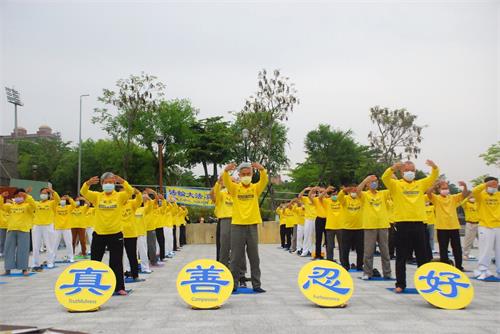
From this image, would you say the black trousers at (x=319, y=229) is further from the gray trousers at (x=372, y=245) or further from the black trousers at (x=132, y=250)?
the black trousers at (x=132, y=250)

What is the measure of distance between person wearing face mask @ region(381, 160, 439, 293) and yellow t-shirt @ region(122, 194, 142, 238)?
187 inches

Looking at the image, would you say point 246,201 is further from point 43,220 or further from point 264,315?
point 43,220

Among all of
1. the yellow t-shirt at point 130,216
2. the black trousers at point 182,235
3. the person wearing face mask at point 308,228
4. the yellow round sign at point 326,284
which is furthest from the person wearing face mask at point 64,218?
the black trousers at point 182,235

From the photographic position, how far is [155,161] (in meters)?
56.0

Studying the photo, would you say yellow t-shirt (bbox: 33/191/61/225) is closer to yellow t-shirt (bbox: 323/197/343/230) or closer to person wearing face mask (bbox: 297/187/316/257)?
yellow t-shirt (bbox: 323/197/343/230)

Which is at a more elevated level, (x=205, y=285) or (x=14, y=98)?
(x=14, y=98)

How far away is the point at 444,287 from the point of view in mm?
7117

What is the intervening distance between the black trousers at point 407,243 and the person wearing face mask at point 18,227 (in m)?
8.25

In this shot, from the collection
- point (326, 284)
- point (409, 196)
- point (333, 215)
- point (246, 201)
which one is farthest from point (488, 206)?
point (246, 201)

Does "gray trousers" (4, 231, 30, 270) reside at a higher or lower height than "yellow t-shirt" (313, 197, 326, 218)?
lower

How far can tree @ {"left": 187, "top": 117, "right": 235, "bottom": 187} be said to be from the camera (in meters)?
52.1

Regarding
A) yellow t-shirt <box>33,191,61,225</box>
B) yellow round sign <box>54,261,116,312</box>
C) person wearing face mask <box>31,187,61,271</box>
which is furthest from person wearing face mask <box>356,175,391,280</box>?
yellow t-shirt <box>33,191,61,225</box>

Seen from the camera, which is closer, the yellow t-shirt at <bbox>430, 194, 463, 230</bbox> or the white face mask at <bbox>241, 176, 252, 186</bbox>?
the white face mask at <bbox>241, 176, 252, 186</bbox>

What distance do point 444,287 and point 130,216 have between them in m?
6.02
